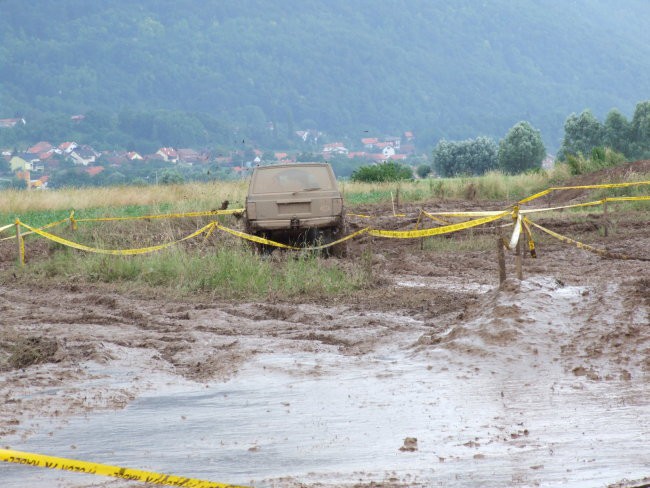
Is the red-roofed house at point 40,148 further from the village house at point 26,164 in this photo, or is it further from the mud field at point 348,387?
the mud field at point 348,387

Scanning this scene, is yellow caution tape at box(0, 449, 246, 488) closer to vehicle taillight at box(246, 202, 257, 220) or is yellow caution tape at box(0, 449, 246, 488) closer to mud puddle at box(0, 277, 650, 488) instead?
mud puddle at box(0, 277, 650, 488)

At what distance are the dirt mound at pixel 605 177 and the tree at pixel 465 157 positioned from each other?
80156 mm

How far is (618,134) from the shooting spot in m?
108

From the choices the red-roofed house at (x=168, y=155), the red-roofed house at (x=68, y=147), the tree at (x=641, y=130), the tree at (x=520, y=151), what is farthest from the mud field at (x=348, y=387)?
the red-roofed house at (x=68, y=147)

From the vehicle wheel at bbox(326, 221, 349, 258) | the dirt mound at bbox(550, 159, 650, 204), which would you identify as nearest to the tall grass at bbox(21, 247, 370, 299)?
the vehicle wheel at bbox(326, 221, 349, 258)

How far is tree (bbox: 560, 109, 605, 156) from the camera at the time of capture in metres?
110

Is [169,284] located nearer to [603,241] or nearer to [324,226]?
[324,226]

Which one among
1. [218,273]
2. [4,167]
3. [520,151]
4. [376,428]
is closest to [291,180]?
[218,273]

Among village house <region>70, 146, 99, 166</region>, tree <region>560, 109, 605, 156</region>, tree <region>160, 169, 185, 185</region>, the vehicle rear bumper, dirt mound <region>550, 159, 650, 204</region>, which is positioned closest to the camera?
the vehicle rear bumper

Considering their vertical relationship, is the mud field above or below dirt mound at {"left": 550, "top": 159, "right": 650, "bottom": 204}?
below

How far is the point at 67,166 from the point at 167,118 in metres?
46.7

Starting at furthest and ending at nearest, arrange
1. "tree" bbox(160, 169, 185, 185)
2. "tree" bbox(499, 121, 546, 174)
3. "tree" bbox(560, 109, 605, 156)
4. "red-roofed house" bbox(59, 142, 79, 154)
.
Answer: "red-roofed house" bbox(59, 142, 79, 154) < "tree" bbox(560, 109, 605, 156) < "tree" bbox(499, 121, 546, 174) < "tree" bbox(160, 169, 185, 185)

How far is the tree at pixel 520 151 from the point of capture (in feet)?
355

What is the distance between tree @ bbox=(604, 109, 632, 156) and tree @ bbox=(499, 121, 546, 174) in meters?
7.22
